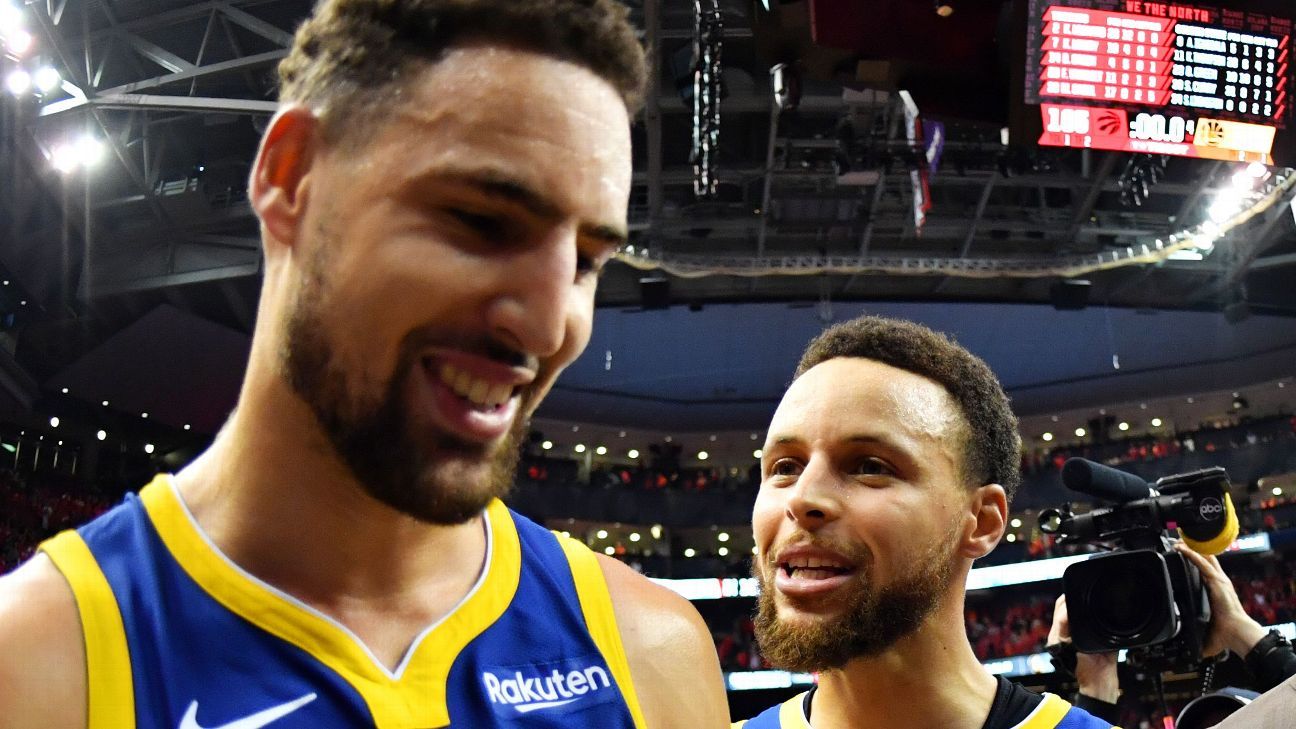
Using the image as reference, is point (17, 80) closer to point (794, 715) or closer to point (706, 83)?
point (706, 83)

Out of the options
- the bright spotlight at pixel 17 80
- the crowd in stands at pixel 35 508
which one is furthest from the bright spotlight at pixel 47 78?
the crowd in stands at pixel 35 508

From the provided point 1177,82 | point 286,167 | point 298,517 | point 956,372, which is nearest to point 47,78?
point 1177,82

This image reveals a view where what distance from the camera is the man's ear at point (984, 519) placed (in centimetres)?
239

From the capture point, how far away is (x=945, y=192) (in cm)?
1541

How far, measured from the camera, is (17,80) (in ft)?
33.2

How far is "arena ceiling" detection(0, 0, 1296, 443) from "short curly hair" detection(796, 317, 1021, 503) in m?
6.77

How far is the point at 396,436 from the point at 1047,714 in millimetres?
1797

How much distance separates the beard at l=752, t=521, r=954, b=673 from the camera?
2158 millimetres

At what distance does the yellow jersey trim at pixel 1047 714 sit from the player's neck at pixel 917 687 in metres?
0.09

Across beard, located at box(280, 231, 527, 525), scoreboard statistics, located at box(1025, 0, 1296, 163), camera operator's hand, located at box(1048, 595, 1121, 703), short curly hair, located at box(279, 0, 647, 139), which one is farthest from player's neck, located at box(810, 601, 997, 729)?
scoreboard statistics, located at box(1025, 0, 1296, 163)

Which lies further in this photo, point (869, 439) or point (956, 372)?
point (956, 372)

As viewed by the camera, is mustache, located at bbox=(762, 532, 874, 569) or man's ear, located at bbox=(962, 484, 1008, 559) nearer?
mustache, located at bbox=(762, 532, 874, 569)

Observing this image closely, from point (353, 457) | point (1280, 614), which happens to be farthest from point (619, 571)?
point (1280, 614)

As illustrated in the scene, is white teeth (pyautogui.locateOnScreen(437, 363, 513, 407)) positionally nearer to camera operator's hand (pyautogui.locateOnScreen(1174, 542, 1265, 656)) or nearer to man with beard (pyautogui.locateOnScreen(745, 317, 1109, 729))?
man with beard (pyautogui.locateOnScreen(745, 317, 1109, 729))
